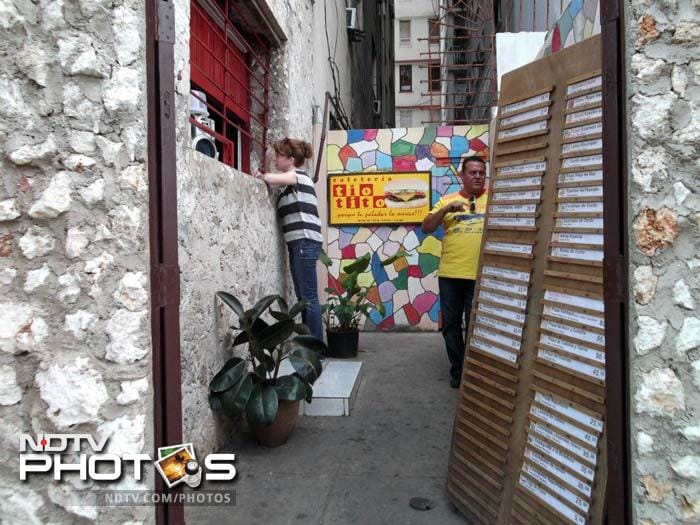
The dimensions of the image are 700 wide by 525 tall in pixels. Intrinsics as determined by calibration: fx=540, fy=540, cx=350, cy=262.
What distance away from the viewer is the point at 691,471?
1380 millimetres

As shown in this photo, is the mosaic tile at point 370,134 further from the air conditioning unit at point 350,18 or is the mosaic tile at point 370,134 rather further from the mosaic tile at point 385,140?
the air conditioning unit at point 350,18

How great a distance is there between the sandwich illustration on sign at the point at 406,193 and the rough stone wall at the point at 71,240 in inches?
189

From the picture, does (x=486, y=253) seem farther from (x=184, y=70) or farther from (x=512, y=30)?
(x=512, y=30)

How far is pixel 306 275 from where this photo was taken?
450cm

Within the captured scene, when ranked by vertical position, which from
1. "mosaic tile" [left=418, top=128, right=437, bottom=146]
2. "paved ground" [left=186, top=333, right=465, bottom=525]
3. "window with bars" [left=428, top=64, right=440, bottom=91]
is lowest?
"paved ground" [left=186, top=333, right=465, bottom=525]

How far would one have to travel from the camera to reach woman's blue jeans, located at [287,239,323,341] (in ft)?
14.6

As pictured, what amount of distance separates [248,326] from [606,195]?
207cm

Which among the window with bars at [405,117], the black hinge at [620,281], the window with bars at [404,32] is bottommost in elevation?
the black hinge at [620,281]

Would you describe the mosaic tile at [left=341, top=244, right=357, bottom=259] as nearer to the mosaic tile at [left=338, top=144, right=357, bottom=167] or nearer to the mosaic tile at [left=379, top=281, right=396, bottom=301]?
the mosaic tile at [left=379, top=281, right=396, bottom=301]

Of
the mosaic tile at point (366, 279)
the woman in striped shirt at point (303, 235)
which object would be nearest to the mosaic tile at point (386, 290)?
the mosaic tile at point (366, 279)

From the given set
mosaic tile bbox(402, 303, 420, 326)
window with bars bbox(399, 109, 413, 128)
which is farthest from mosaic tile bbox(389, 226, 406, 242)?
window with bars bbox(399, 109, 413, 128)

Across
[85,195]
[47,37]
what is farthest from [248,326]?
[47,37]

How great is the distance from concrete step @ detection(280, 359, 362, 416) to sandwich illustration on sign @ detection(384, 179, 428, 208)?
8.18ft

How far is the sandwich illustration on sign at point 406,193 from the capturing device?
20.4 ft
